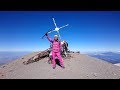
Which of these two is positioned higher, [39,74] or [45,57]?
[45,57]

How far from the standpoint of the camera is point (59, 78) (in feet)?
16.8

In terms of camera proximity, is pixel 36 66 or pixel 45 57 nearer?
pixel 36 66
